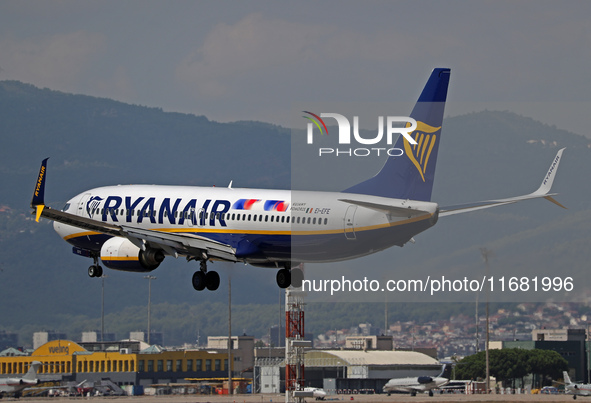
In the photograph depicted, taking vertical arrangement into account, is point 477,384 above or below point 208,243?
below

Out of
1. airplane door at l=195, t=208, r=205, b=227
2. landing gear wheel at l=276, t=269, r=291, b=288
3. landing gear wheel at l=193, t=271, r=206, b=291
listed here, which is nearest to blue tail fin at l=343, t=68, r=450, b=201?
landing gear wheel at l=276, t=269, r=291, b=288

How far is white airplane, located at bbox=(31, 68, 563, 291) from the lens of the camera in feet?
204

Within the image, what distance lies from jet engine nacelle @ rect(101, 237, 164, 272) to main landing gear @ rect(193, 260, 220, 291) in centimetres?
255

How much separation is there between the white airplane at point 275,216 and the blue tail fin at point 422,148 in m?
0.06

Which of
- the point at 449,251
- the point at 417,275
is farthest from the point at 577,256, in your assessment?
the point at 417,275

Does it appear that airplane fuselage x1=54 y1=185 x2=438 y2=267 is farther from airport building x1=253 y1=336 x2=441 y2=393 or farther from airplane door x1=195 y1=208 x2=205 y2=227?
airport building x1=253 y1=336 x2=441 y2=393

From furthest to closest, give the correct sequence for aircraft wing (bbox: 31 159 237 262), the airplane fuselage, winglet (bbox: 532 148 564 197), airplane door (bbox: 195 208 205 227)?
airplane door (bbox: 195 208 205 227)
aircraft wing (bbox: 31 159 237 262)
winglet (bbox: 532 148 564 197)
the airplane fuselage

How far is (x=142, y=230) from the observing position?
68188mm

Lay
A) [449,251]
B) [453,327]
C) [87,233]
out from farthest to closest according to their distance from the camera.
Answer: [453,327], [449,251], [87,233]

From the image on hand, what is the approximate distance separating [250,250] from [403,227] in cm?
1021

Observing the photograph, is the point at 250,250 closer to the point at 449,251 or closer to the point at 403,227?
the point at 403,227

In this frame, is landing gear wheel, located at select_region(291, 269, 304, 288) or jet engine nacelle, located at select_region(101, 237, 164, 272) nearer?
jet engine nacelle, located at select_region(101, 237, 164, 272)

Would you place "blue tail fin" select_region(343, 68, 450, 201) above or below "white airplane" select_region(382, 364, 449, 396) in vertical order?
above

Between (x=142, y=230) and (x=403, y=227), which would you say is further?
(x=142, y=230)
